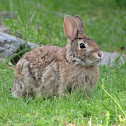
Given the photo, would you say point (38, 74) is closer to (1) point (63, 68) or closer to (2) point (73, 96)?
(1) point (63, 68)

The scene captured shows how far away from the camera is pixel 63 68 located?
4.36 m

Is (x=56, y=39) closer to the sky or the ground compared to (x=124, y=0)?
closer to the ground

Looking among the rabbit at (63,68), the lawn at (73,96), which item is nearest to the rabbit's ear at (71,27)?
the rabbit at (63,68)

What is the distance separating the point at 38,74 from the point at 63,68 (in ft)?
1.46

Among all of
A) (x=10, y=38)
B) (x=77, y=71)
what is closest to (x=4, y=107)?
(x=77, y=71)

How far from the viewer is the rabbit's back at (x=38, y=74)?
4.44m

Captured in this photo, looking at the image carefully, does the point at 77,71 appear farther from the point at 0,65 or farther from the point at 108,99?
the point at 0,65

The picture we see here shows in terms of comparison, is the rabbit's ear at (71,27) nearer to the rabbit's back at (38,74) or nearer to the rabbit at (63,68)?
the rabbit at (63,68)

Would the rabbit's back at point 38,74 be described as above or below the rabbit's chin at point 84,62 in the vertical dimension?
below

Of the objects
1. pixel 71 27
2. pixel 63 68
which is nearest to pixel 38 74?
pixel 63 68

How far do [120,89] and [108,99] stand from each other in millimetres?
794

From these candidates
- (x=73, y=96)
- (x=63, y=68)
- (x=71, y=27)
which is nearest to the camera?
(x=73, y=96)

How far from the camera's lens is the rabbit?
4233mm

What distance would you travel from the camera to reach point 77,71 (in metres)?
4.28
